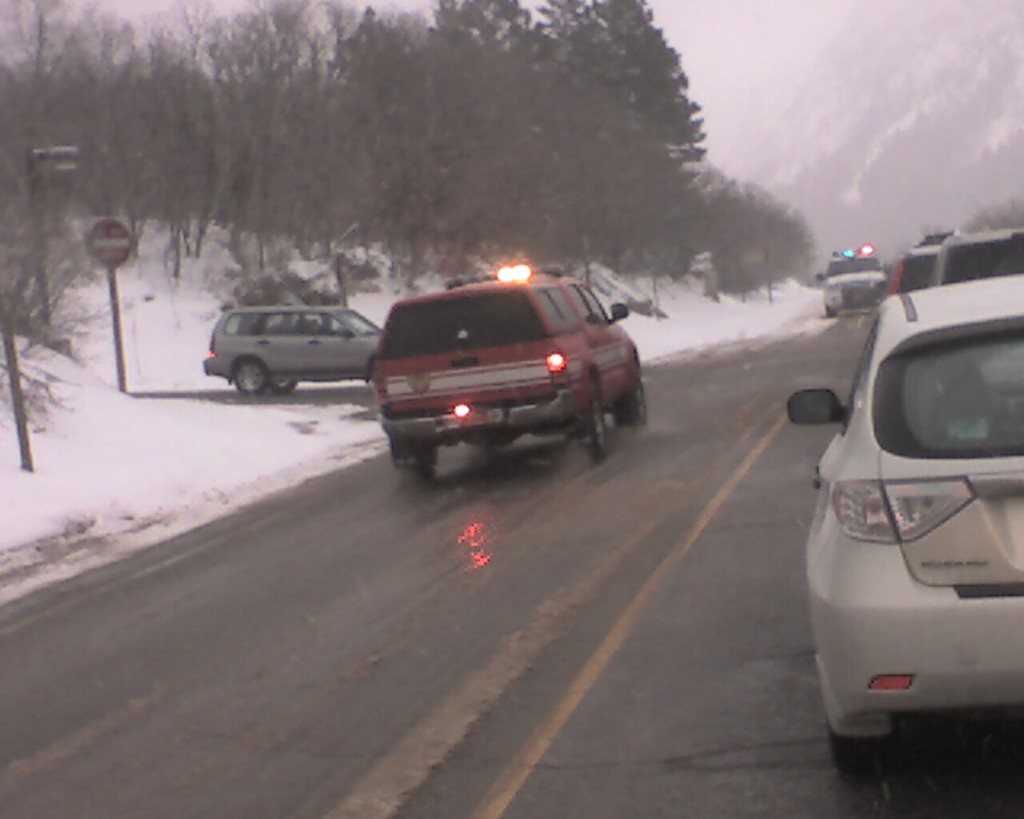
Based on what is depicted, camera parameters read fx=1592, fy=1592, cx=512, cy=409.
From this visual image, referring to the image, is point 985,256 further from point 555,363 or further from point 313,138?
point 313,138

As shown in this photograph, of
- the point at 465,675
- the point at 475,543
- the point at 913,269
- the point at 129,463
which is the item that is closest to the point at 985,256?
the point at 475,543

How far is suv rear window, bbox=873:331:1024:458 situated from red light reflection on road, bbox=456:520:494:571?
523cm

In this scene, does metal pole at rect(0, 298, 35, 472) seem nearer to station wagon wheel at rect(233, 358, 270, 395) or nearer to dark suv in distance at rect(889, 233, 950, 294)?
dark suv in distance at rect(889, 233, 950, 294)

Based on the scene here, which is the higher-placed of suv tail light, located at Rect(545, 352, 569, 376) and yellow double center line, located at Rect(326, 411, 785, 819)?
suv tail light, located at Rect(545, 352, 569, 376)

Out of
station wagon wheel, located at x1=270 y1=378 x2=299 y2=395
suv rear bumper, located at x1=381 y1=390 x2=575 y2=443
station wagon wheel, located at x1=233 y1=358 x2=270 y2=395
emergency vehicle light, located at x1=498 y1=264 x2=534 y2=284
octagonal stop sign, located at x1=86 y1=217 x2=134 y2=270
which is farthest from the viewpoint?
station wagon wheel, located at x1=233 y1=358 x2=270 y2=395

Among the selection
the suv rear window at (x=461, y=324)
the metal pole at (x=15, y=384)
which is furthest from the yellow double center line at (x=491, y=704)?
the metal pole at (x=15, y=384)

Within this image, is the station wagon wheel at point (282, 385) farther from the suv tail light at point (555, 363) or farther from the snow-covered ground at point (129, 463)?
the suv tail light at point (555, 363)

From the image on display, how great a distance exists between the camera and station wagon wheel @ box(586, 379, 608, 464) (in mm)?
15508

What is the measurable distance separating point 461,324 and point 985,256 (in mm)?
4861

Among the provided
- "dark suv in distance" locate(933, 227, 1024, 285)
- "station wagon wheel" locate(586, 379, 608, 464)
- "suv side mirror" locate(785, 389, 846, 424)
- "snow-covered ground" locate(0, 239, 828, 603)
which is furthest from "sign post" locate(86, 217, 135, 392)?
"suv side mirror" locate(785, 389, 846, 424)

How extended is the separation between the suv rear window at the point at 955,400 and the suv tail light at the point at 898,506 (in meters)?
0.11

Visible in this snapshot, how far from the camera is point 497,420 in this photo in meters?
15.0

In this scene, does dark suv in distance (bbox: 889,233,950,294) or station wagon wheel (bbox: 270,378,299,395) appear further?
station wagon wheel (bbox: 270,378,299,395)

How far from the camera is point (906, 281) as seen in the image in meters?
19.3
